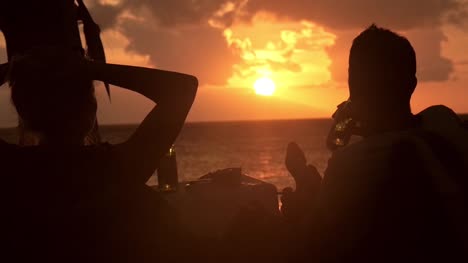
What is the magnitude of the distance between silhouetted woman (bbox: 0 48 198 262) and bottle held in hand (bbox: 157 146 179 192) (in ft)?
6.35

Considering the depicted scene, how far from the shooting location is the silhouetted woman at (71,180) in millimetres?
1584

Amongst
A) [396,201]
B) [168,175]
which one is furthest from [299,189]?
[168,175]

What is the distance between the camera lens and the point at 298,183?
6.37 ft

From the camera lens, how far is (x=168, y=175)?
3.72 meters

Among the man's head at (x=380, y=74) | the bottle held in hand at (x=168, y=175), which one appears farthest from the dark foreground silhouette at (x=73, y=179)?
the bottle held in hand at (x=168, y=175)

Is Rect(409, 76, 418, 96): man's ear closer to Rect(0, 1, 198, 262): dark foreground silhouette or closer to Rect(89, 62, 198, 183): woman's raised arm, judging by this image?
Rect(89, 62, 198, 183): woman's raised arm

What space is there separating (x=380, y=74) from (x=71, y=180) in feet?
3.79

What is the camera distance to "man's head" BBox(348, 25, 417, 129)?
181 centimetres

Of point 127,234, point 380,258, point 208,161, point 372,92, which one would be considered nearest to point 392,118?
point 372,92

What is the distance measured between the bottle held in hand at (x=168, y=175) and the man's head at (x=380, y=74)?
2030mm

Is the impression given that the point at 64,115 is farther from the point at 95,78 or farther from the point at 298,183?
the point at 298,183

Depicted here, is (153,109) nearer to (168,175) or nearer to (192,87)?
(192,87)

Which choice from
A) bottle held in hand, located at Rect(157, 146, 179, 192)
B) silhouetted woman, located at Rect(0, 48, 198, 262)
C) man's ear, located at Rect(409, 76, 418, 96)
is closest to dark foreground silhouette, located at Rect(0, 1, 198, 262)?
silhouetted woman, located at Rect(0, 48, 198, 262)

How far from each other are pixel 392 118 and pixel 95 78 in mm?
1116
